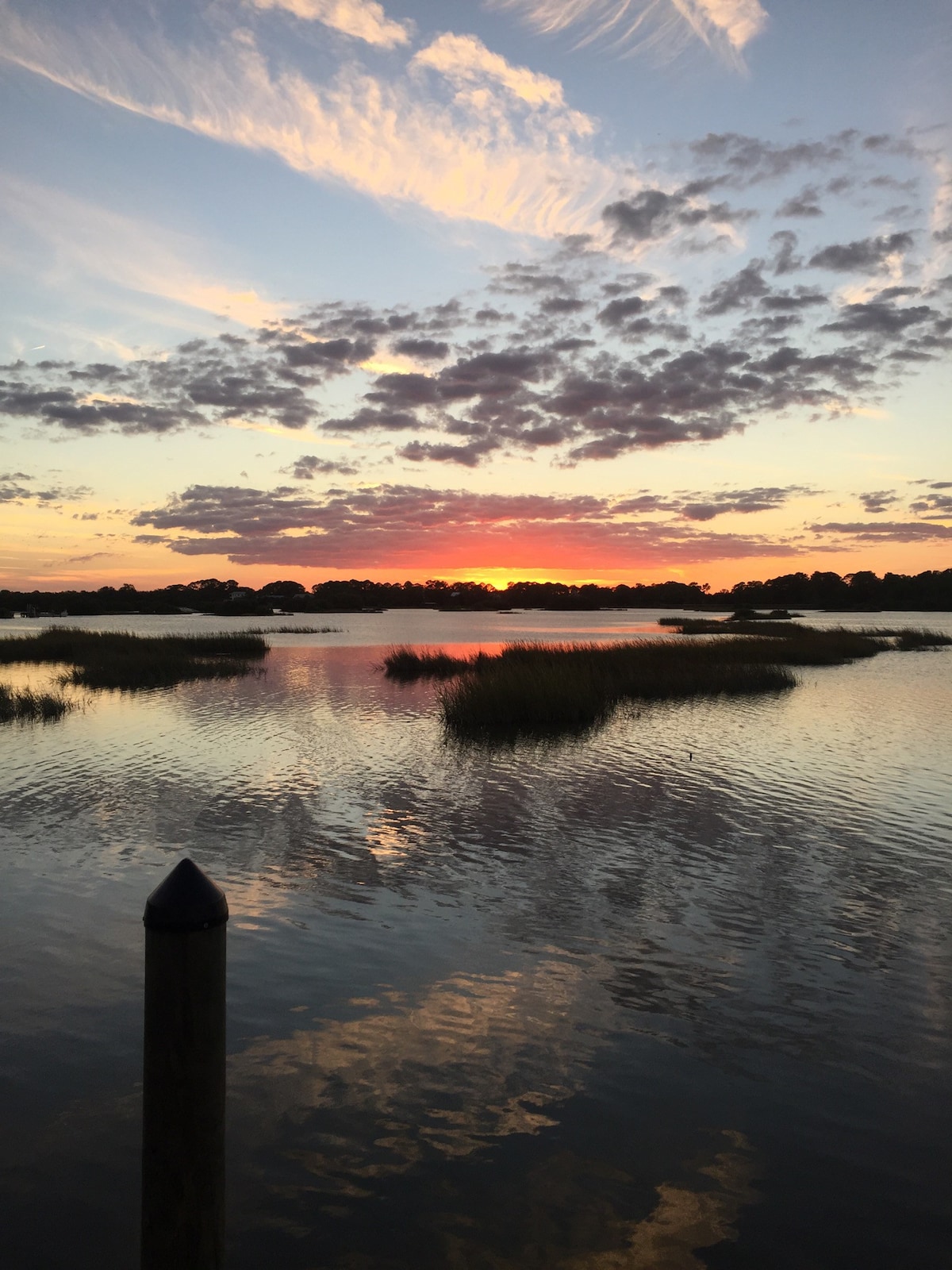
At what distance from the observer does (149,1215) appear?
11.5 feet

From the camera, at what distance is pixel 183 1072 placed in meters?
3.45

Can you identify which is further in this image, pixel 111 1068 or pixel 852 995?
pixel 852 995

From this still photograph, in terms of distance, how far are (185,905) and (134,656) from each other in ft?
137

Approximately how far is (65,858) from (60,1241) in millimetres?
7967

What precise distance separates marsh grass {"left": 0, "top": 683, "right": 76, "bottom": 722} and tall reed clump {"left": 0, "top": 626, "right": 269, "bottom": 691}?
7.42 metres

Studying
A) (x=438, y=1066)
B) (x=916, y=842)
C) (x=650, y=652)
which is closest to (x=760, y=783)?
(x=916, y=842)

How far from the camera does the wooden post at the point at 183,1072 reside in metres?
3.36

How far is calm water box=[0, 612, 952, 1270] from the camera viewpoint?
475cm

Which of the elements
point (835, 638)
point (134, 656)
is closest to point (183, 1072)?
point (134, 656)

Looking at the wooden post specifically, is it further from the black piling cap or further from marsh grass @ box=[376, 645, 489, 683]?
marsh grass @ box=[376, 645, 489, 683]

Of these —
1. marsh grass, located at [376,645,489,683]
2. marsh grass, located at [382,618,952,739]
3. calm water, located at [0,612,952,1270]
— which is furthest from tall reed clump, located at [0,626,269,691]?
calm water, located at [0,612,952,1270]

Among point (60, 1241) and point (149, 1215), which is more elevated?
point (149, 1215)

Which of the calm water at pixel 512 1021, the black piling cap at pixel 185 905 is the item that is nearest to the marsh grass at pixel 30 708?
the calm water at pixel 512 1021

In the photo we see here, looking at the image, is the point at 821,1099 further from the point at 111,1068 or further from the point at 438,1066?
the point at 111,1068
